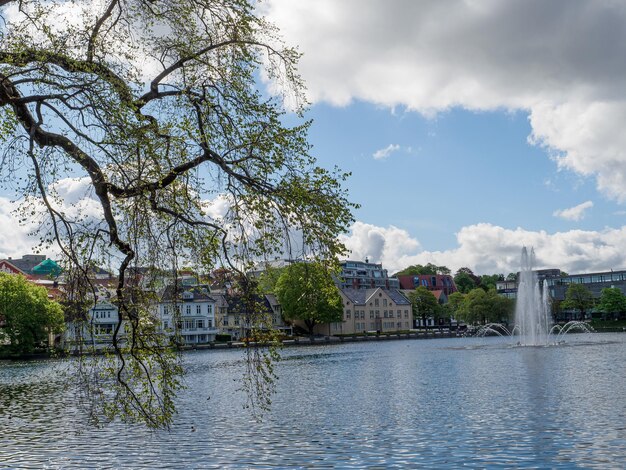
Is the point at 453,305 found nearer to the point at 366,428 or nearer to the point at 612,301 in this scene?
the point at 612,301

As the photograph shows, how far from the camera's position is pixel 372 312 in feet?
517

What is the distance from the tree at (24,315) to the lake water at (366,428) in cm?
4476

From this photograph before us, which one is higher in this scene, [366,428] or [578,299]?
[578,299]

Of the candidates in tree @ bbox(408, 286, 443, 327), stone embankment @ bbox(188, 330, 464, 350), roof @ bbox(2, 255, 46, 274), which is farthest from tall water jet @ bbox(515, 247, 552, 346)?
roof @ bbox(2, 255, 46, 274)

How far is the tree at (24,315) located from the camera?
8588 cm

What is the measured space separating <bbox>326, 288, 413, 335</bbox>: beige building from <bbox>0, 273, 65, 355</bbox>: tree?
230 ft

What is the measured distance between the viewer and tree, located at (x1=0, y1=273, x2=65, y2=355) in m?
85.9

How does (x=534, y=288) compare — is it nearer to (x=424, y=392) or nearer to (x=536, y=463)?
(x=424, y=392)

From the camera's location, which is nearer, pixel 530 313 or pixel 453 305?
pixel 530 313

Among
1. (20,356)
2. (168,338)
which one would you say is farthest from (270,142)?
(20,356)

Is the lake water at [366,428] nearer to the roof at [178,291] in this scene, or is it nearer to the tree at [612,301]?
the roof at [178,291]

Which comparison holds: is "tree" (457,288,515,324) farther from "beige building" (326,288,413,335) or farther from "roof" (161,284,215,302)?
"roof" (161,284,215,302)

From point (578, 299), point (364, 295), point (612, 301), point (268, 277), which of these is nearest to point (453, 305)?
point (578, 299)

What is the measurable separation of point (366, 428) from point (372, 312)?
13290 cm
